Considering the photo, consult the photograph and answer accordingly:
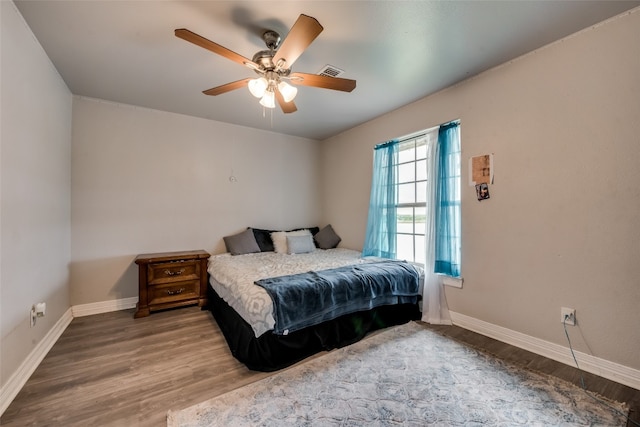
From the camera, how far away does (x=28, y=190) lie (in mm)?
1901

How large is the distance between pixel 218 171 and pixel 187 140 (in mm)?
557

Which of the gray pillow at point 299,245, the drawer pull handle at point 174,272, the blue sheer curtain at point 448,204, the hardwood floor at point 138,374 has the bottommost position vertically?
the hardwood floor at point 138,374

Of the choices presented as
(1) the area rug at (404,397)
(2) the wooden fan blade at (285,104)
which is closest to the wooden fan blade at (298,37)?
(2) the wooden fan blade at (285,104)

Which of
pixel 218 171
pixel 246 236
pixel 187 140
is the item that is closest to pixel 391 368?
pixel 246 236

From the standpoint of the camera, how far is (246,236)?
371 centimetres

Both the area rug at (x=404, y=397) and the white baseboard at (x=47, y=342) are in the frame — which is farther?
the white baseboard at (x=47, y=342)

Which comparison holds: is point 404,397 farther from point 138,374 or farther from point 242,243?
point 242,243

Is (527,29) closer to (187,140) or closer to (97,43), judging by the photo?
(97,43)

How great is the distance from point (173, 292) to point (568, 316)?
3.73 meters

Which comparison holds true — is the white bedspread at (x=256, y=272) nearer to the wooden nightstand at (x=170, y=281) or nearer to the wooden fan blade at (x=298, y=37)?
the wooden nightstand at (x=170, y=281)

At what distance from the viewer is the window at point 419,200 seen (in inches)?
105

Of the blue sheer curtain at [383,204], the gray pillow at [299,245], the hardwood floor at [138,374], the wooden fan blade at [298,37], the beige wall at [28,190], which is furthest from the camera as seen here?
the gray pillow at [299,245]

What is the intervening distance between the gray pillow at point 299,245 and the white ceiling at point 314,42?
1.93m

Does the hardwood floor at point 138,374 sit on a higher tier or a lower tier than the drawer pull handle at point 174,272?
lower
